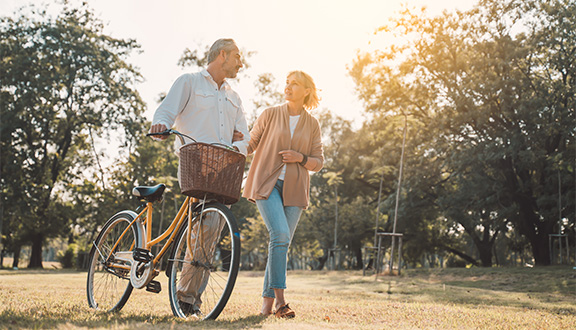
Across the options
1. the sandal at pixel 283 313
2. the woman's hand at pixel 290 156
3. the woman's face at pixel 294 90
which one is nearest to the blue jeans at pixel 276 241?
the sandal at pixel 283 313

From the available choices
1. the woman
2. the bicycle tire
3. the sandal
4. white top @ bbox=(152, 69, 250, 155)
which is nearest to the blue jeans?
the woman

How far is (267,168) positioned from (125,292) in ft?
5.19

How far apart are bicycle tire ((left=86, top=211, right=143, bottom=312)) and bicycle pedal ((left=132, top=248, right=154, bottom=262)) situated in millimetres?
133

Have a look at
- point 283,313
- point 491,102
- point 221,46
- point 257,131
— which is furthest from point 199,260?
point 491,102

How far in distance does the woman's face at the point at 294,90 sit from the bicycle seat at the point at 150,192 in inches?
56.8

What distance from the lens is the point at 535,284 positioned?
13.3 meters

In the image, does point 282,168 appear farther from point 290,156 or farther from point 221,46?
point 221,46

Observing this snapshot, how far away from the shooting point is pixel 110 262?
4.97 m

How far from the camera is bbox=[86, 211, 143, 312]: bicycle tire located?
15.3 ft

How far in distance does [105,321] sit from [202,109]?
185 cm

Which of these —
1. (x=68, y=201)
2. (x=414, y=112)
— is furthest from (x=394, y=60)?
(x=68, y=201)

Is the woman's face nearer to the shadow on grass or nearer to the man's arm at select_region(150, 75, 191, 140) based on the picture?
the man's arm at select_region(150, 75, 191, 140)

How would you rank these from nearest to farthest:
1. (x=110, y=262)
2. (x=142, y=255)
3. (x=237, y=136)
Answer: (x=142, y=255) → (x=237, y=136) → (x=110, y=262)

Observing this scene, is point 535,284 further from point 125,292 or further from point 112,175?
point 112,175
